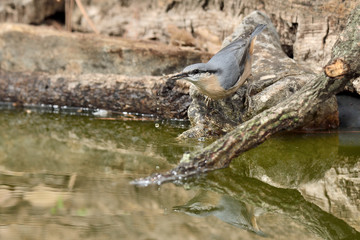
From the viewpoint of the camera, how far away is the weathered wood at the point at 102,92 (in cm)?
462

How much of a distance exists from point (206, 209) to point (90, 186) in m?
0.71

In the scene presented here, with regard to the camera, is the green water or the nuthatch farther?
the nuthatch

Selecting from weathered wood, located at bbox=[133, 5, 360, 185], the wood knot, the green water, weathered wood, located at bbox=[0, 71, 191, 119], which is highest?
the wood knot

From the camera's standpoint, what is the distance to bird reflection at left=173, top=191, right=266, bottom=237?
7.09ft

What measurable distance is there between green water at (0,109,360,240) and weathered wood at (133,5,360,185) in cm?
9

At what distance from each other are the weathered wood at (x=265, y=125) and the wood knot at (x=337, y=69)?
0.06 m

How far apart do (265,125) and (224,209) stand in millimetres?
684

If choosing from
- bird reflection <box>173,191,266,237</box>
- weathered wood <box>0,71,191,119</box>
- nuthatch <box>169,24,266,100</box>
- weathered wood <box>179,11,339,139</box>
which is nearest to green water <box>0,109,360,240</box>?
bird reflection <box>173,191,266,237</box>

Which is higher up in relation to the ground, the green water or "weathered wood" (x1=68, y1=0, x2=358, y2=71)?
"weathered wood" (x1=68, y1=0, x2=358, y2=71)

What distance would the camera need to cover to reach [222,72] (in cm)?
339

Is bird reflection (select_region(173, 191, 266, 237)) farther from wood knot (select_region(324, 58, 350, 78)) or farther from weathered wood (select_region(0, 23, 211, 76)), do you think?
weathered wood (select_region(0, 23, 211, 76))

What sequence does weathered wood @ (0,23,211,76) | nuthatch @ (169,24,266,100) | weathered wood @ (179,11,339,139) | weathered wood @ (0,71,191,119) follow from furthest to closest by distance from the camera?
weathered wood @ (0,23,211,76)
weathered wood @ (0,71,191,119)
weathered wood @ (179,11,339,139)
nuthatch @ (169,24,266,100)

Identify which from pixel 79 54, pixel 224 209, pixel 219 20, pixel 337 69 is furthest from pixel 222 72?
pixel 79 54

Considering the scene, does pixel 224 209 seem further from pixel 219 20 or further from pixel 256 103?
pixel 219 20
